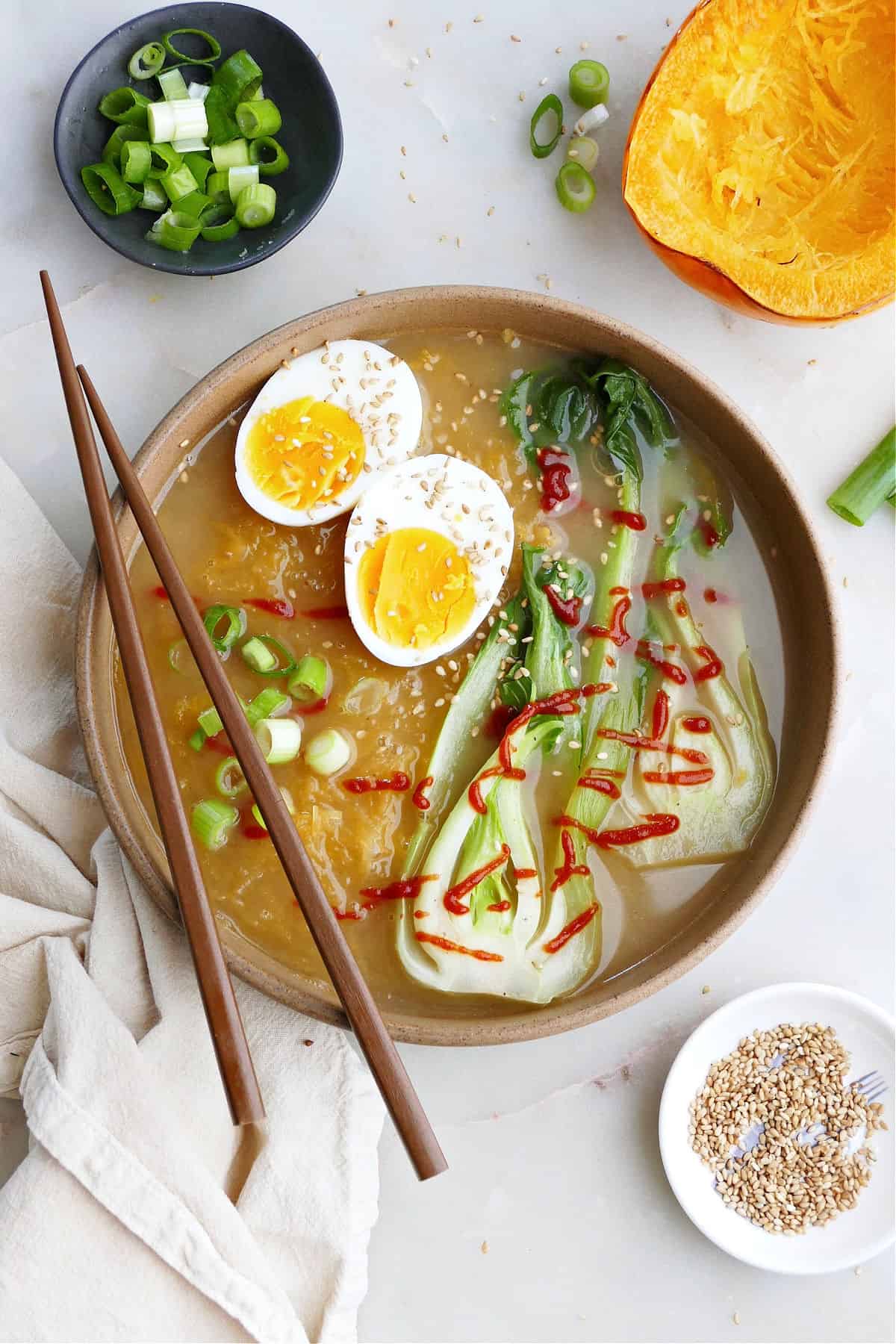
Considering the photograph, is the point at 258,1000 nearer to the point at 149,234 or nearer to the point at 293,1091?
the point at 293,1091

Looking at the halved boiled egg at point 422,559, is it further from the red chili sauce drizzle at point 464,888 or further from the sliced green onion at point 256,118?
the sliced green onion at point 256,118

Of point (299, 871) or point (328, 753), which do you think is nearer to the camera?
point (299, 871)

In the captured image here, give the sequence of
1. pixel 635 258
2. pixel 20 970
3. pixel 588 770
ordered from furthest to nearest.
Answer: pixel 635 258, pixel 588 770, pixel 20 970

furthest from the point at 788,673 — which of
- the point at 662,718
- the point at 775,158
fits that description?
the point at 775,158

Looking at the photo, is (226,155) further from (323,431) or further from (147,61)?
(323,431)

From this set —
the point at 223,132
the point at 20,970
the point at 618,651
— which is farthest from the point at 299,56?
the point at 20,970

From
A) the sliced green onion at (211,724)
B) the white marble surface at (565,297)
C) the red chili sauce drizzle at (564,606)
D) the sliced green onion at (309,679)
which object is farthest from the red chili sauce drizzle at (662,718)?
the sliced green onion at (211,724)
